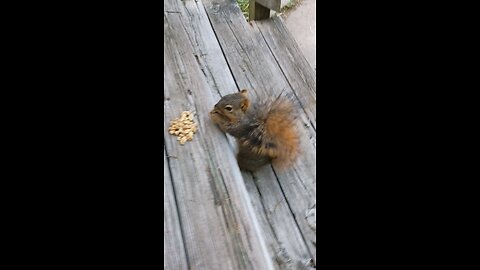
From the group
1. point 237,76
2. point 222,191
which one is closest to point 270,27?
point 237,76

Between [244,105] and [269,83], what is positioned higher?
[244,105]

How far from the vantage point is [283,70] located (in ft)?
6.91

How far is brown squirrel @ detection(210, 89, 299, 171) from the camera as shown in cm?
158

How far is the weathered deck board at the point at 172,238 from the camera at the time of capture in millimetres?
1135

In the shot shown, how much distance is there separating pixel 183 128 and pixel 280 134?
1.23ft

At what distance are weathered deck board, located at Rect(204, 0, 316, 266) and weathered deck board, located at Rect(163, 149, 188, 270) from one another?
0.39 m

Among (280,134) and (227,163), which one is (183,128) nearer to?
(227,163)

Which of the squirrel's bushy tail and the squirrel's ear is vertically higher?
the squirrel's ear

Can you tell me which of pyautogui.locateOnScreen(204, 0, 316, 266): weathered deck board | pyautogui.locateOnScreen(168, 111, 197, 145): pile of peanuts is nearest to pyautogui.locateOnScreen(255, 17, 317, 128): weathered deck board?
pyautogui.locateOnScreen(204, 0, 316, 266): weathered deck board

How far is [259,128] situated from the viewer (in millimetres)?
1613

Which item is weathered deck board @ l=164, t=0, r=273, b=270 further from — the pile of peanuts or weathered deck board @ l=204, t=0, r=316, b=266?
weathered deck board @ l=204, t=0, r=316, b=266

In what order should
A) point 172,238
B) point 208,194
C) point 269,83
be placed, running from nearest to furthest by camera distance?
point 172,238 → point 208,194 → point 269,83

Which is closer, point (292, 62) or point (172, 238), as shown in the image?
point (172, 238)

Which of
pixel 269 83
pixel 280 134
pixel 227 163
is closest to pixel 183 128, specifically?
pixel 227 163
